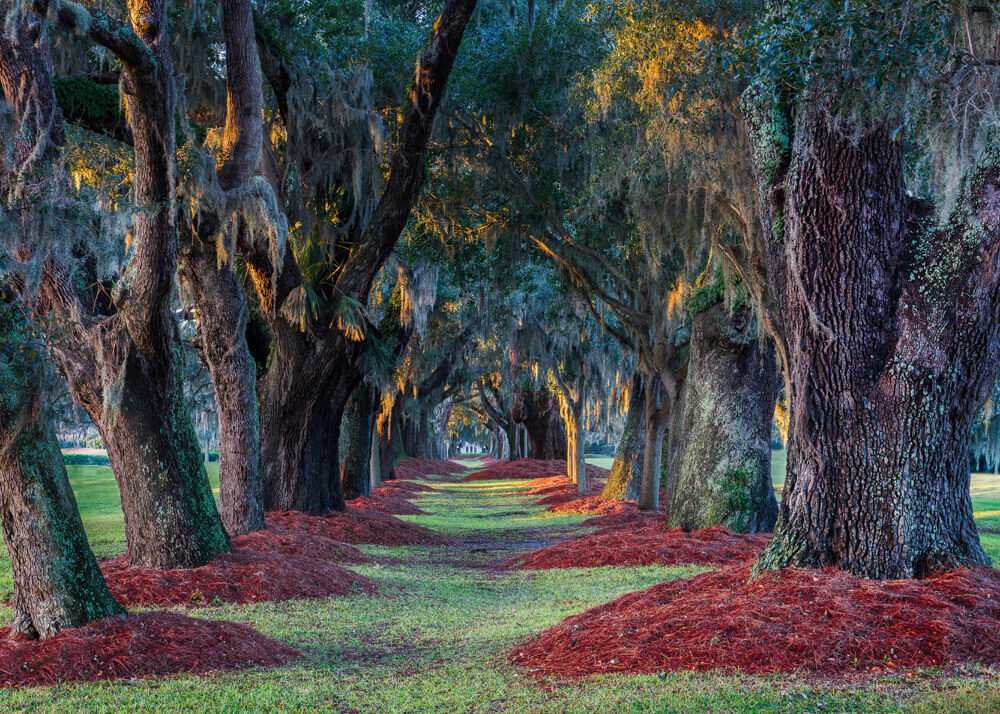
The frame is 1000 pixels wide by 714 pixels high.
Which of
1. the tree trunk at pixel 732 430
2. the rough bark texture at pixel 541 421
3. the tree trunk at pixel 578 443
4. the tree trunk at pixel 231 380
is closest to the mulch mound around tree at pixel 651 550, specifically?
the tree trunk at pixel 732 430

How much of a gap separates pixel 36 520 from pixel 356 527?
24.8 ft

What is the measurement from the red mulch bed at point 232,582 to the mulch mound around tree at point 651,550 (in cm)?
271

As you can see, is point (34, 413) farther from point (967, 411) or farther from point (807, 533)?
point (967, 411)

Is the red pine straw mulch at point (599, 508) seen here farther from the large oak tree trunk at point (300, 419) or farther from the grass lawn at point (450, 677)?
the large oak tree trunk at point (300, 419)

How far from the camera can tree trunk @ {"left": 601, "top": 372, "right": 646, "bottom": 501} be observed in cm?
1889

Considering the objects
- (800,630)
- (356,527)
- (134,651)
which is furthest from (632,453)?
(134,651)

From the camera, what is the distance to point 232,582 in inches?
286

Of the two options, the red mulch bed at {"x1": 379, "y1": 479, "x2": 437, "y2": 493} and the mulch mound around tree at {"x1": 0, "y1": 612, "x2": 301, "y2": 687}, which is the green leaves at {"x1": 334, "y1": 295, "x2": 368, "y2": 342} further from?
the red mulch bed at {"x1": 379, "y1": 479, "x2": 437, "y2": 493}

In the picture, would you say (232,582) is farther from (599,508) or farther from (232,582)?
(599,508)

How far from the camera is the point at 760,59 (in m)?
5.60

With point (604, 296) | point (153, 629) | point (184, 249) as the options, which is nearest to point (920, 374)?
point (153, 629)

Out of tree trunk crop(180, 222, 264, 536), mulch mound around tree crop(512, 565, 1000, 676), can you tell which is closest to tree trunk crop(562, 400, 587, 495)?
tree trunk crop(180, 222, 264, 536)

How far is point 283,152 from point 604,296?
601 centimetres

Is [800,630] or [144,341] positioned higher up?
[144,341]
